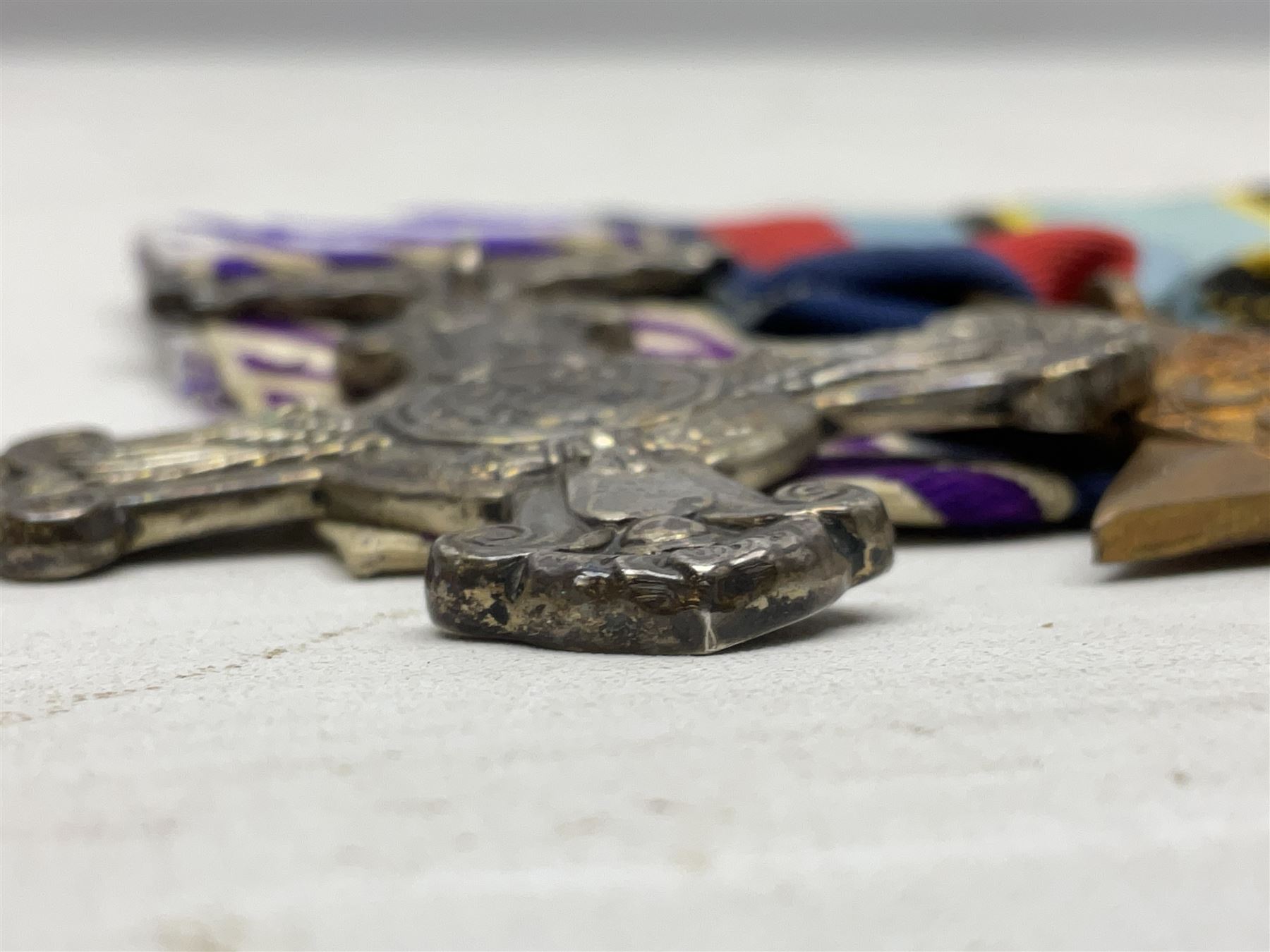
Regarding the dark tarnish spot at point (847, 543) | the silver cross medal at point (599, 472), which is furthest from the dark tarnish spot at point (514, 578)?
the dark tarnish spot at point (847, 543)

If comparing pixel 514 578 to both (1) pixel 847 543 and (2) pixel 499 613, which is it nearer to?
(2) pixel 499 613

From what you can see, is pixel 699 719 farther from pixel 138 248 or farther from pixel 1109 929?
pixel 138 248

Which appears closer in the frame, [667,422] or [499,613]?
[499,613]

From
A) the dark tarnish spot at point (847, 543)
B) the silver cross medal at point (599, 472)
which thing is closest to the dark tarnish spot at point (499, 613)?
the silver cross medal at point (599, 472)

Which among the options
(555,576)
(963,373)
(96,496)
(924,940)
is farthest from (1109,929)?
(96,496)

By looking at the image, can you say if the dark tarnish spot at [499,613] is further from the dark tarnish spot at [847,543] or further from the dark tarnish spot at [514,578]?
the dark tarnish spot at [847,543]

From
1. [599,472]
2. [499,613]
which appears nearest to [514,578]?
[499,613]

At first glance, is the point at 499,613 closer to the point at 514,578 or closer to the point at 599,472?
the point at 514,578

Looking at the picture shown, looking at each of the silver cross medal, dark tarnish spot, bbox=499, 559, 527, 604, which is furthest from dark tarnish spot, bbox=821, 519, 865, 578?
dark tarnish spot, bbox=499, 559, 527, 604

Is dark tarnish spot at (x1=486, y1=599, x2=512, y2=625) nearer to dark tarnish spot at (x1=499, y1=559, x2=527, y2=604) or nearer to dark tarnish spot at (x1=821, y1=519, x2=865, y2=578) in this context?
dark tarnish spot at (x1=499, y1=559, x2=527, y2=604)

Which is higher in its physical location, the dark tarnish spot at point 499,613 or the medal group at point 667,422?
the medal group at point 667,422
